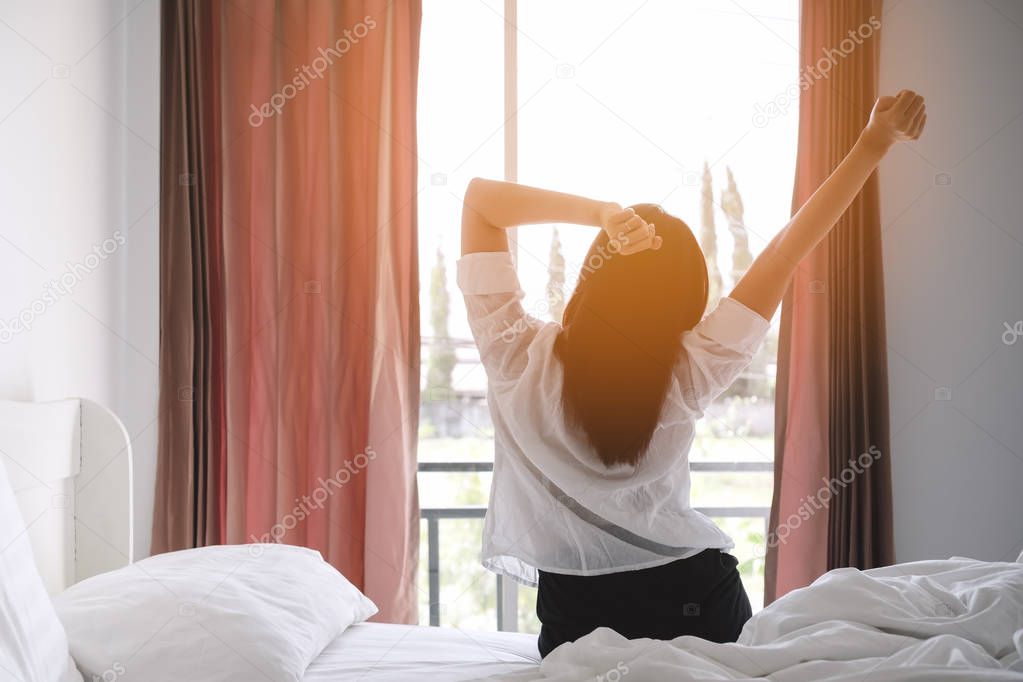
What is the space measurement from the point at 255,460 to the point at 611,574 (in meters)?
1.50

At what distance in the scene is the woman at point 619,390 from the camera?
40.0 inches

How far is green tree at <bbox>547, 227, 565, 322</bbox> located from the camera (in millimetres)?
2424

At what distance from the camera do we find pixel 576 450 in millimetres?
1058

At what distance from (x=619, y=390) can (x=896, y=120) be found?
554mm

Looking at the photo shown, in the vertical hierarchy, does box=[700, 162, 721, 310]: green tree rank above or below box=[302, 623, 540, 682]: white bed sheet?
above

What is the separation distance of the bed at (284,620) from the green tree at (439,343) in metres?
0.86

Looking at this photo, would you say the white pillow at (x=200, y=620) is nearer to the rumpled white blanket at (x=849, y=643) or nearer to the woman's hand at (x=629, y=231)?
the rumpled white blanket at (x=849, y=643)

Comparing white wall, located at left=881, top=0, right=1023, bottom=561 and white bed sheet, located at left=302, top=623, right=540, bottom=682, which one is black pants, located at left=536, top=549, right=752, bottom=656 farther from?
white wall, located at left=881, top=0, right=1023, bottom=561

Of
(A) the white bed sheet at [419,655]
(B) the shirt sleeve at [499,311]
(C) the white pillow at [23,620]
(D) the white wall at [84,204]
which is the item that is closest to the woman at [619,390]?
(B) the shirt sleeve at [499,311]

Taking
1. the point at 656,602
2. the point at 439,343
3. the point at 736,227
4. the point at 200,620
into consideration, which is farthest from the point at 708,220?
the point at 200,620

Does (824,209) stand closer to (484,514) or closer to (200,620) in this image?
(200,620)

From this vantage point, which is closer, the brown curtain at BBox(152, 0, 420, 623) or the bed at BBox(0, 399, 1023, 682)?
the bed at BBox(0, 399, 1023, 682)

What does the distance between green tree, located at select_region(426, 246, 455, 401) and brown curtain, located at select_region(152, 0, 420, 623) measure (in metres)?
0.11

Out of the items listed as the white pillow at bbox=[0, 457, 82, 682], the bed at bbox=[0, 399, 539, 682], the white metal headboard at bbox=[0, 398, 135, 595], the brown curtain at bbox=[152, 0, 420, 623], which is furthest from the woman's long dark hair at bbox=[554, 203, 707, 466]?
the brown curtain at bbox=[152, 0, 420, 623]
